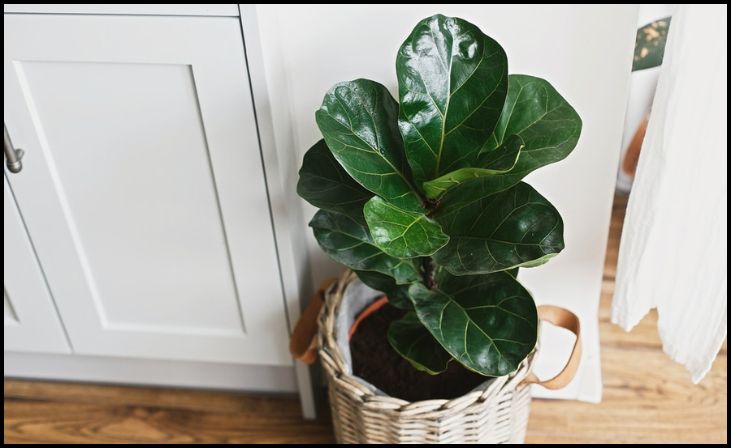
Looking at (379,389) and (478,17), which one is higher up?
(478,17)

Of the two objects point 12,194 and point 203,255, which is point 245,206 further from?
point 12,194

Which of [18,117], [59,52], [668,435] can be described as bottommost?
[668,435]

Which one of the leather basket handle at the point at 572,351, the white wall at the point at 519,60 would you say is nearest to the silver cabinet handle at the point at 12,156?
the white wall at the point at 519,60

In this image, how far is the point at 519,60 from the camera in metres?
1.13

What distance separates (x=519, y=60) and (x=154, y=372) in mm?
952

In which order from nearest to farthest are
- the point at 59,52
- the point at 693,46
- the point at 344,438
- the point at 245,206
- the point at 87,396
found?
the point at 693,46 < the point at 59,52 < the point at 245,206 < the point at 344,438 < the point at 87,396

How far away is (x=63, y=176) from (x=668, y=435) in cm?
116

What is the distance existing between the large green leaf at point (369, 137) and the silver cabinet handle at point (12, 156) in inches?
20.3

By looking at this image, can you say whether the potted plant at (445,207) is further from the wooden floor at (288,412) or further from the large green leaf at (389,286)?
the wooden floor at (288,412)

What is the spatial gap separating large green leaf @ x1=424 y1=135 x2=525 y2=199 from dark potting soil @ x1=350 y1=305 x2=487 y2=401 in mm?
368

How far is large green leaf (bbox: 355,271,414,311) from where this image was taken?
1.15m

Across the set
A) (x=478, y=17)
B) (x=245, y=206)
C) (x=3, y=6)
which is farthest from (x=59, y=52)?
(x=478, y=17)

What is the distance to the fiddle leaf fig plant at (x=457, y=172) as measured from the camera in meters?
0.93

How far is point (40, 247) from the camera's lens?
4.27ft
